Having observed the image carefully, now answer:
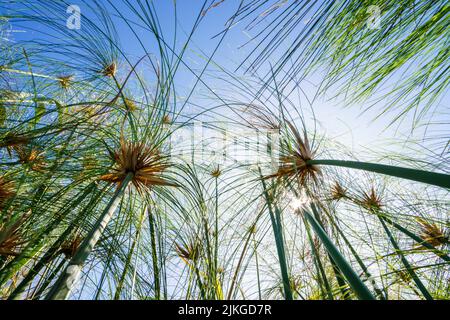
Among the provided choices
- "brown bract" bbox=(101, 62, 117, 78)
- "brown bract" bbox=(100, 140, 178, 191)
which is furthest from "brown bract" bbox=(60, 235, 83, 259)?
"brown bract" bbox=(101, 62, 117, 78)

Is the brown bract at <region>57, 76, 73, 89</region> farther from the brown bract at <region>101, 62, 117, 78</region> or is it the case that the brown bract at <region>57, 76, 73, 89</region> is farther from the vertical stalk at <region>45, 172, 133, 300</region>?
the vertical stalk at <region>45, 172, 133, 300</region>

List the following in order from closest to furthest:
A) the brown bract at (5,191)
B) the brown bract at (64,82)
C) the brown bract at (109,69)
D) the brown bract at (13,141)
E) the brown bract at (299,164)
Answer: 1. the brown bract at (13,141)
2. the brown bract at (299,164)
3. the brown bract at (5,191)
4. the brown bract at (64,82)
5. the brown bract at (109,69)

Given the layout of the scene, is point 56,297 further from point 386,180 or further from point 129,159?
point 386,180

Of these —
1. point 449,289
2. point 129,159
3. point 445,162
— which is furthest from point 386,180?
point 129,159

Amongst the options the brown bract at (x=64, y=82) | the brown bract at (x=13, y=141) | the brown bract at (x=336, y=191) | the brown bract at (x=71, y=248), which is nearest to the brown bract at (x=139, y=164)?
the brown bract at (x=13, y=141)

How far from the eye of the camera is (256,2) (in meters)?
0.73

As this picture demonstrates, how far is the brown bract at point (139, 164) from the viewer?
58.3 inches

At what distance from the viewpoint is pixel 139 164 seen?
1.50 meters

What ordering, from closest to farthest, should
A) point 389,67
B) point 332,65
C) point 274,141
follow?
point 389,67 → point 332,65 → point 274,141

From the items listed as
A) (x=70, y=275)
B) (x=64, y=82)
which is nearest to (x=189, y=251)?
(x=70, y=275)

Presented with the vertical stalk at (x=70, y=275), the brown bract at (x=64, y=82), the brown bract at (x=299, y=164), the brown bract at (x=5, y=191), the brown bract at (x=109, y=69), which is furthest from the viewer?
the brown bract at (x=109, y=69)

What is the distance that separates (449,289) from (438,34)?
1.69 m

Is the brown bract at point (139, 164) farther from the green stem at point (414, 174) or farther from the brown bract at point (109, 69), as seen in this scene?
the green stem at point (414, 174)

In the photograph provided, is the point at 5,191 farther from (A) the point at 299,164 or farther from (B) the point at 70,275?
(A) the point at 299,164
